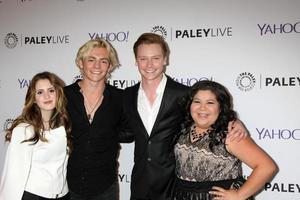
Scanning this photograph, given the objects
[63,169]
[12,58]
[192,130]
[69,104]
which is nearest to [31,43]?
[12,58]

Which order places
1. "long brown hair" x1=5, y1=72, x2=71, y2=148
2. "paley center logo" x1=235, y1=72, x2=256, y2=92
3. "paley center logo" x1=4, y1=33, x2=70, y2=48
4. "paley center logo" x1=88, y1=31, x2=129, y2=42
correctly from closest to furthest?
"long brown hair" x1=5, y1=72, x2=71, y2=148 < "paley center logo" x1=235, y1=72, x2=256, y2=92 < "paley center logo" x1=88, y1=31, x2=129, y2=42 < "paley center logo" x1=4, y1=33, x2=70, y2=48

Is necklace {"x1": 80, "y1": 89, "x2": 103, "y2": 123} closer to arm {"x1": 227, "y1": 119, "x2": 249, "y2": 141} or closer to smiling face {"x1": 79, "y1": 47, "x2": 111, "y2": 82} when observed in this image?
smiling face {"x1": 79, "y1": 47, "x2": 111, "y2": 82}

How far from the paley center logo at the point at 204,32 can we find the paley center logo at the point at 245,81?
0.36 m

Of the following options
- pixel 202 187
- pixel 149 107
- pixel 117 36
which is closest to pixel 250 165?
pixel 202 187

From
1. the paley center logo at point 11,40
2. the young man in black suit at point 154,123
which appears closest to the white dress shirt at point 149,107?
the young man in black suit at point 154,123

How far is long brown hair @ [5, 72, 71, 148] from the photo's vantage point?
79.8 inches

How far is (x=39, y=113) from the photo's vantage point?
6.89ft

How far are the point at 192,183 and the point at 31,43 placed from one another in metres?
2.38

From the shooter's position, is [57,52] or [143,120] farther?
[57,52]

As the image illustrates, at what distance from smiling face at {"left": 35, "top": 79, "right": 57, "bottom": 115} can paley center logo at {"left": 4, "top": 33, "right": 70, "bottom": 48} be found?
1.17 meters

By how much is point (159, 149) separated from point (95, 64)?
0.75 m

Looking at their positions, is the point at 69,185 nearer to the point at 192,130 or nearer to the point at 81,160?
the point at 81,160

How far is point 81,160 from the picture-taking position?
218cm

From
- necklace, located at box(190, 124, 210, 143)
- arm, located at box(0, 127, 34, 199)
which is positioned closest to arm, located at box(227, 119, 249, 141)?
necklace, located at box(190, 124, 210, 143)
